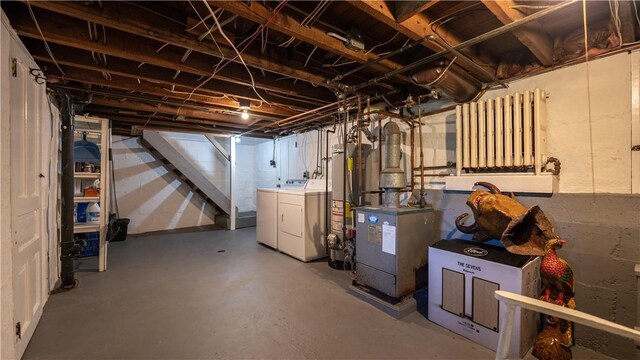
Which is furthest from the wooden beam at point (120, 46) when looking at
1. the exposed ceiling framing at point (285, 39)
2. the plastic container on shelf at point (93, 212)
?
the plastic container on shelf at point (93, 212)

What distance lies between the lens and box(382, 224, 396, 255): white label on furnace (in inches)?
88.2

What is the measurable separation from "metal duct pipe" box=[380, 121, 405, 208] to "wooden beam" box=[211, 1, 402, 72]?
31.3 inches

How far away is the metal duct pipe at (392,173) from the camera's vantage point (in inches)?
97.1

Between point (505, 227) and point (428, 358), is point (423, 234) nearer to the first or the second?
point (505, 227)

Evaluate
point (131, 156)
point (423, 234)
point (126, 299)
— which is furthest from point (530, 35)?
point (131, 156)

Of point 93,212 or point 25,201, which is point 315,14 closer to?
point 25,201

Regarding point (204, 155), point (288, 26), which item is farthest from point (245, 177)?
point (288, 26)

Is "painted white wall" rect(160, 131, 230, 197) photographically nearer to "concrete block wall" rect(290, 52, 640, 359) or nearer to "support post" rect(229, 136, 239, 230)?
"support post" rect(229, 136, 239, 230)

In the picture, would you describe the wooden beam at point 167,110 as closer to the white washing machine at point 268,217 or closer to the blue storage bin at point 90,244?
the white washing machine at point 268,217

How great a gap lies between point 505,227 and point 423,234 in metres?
0.74

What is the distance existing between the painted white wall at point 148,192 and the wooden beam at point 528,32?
5985 mm

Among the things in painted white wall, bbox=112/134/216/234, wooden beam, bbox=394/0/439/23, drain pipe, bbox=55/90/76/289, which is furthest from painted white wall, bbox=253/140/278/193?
wooden beam, bbox=394/0/439/23

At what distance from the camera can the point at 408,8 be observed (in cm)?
153

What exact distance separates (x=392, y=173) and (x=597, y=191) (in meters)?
1.44
